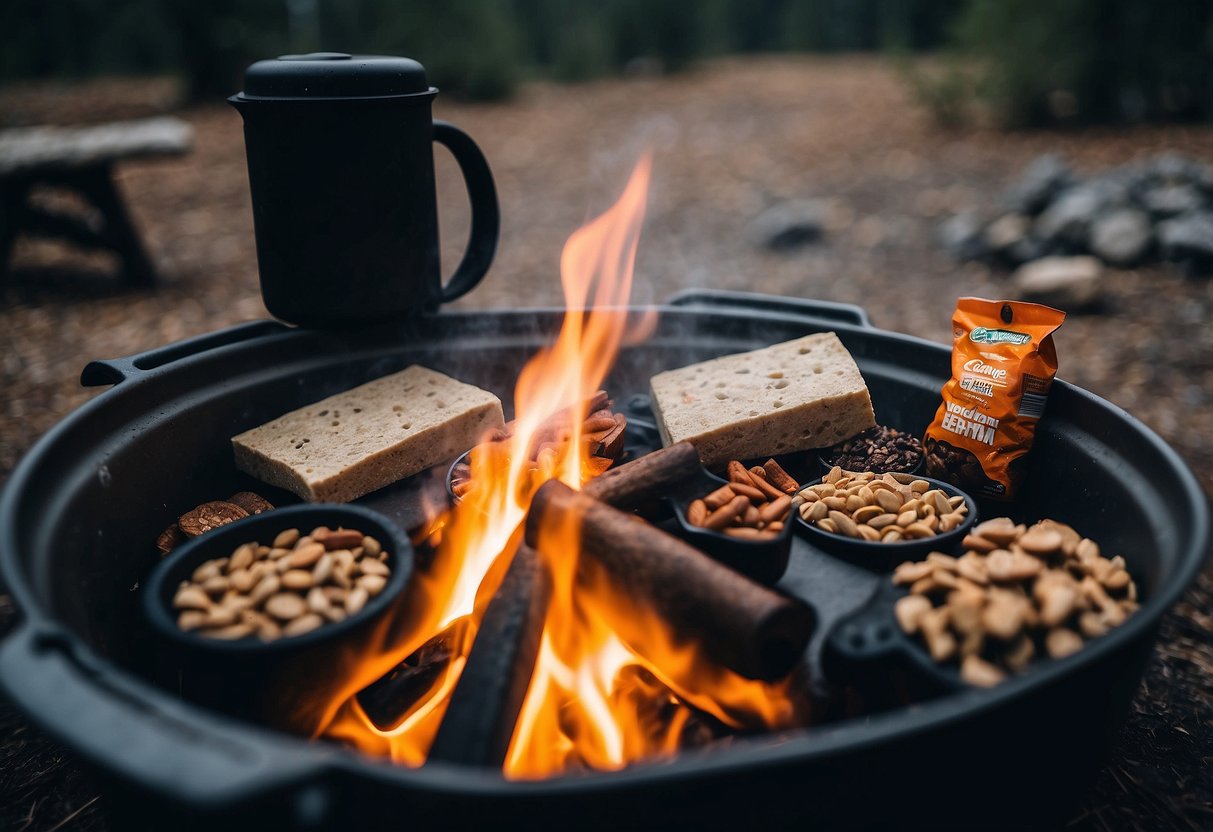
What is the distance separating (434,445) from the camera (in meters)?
1.94

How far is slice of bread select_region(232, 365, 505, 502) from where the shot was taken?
6.04 ft

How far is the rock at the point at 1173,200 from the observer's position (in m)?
5.85

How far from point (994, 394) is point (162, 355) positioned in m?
1.77

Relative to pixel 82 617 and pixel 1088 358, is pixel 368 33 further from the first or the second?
pixel 82 617

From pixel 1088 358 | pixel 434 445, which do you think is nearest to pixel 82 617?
pixel 434 445

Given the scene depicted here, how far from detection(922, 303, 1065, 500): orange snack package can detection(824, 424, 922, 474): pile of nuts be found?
0.20 feet

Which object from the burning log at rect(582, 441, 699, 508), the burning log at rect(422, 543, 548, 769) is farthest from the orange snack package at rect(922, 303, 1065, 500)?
the burning log at rect(422, 543, 548, 769)

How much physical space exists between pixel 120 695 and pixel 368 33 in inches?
536

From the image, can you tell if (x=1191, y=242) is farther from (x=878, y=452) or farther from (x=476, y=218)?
(x=476, y=218)

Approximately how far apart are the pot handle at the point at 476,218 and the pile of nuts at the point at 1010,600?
1.33 m

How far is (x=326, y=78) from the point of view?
5.98 ft

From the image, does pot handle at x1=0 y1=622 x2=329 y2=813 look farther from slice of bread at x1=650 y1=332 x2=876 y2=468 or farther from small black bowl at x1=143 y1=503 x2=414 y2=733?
slice of bread at x1=650 y1=332 x2=876 y2=468

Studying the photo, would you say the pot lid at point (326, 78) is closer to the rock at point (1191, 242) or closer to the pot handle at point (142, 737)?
the pot handle at point (142, 737)

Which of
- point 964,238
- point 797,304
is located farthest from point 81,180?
point 964,238
